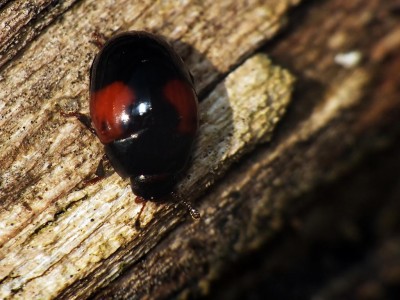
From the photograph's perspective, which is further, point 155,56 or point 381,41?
point 381,41

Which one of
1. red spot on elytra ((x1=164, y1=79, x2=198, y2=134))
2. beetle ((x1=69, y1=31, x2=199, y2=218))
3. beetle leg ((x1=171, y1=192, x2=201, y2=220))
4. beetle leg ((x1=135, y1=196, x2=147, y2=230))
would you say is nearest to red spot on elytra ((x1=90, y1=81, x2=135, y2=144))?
beetle ((x1=69, y1=31, x2=199, y2=218))

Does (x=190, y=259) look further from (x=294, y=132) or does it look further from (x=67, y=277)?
(x=294, y=132)

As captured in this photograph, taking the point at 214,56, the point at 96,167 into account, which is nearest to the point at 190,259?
the point at 96,167

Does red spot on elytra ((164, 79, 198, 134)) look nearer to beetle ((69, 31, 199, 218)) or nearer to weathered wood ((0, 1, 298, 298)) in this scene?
beetle ((69, 31, 199, 218))

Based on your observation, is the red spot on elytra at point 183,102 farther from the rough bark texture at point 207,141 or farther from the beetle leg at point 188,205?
the beetle leg at point 188,205

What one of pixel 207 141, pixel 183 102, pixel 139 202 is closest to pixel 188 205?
pixel 139 202

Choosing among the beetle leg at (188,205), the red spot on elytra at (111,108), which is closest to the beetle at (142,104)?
the red spot on elytra at (111,108)
